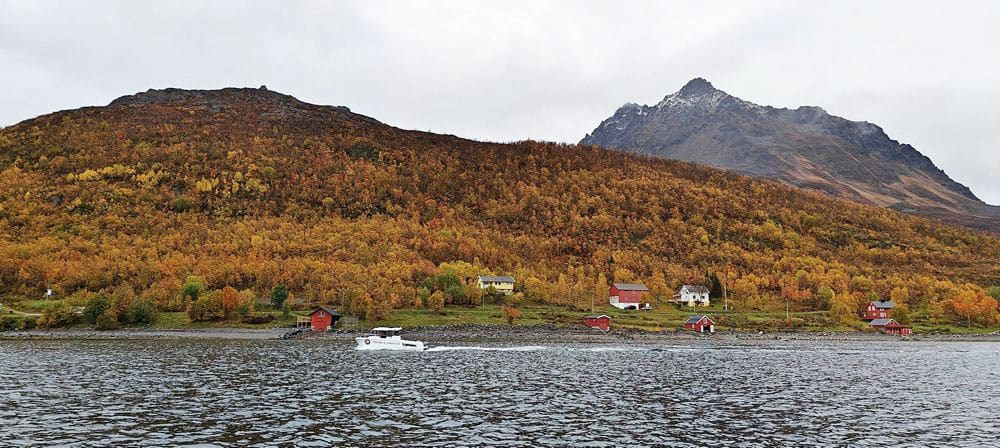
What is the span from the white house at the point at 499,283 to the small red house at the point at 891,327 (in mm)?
84510

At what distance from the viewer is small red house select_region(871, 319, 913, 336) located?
14532 centimetres

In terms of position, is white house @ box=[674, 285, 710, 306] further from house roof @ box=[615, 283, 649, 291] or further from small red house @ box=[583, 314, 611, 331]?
small red house @ box=[583, 314, 611, 331]

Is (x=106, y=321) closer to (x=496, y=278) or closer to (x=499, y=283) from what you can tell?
(x=496, y=278)

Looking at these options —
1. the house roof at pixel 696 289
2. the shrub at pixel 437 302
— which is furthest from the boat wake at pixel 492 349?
the house roof at pixel 696 289

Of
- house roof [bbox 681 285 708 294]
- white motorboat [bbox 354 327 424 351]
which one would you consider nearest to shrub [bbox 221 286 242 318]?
white motorboat [bbox 354 327 424 351]

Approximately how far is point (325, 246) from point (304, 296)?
136 feet

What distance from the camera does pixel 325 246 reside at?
189m

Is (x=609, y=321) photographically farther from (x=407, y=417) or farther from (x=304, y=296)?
(x=407, y=417)

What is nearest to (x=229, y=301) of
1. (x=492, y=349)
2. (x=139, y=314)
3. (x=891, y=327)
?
(x=139, y=314)

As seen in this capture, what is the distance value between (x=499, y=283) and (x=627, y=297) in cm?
3211

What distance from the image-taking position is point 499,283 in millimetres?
165375

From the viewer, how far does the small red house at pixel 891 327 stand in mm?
145325

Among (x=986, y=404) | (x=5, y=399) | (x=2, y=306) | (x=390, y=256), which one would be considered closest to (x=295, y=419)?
(x=5, y=399)

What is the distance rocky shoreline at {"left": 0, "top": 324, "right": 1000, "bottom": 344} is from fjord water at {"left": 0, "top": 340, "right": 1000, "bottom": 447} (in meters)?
28.7
